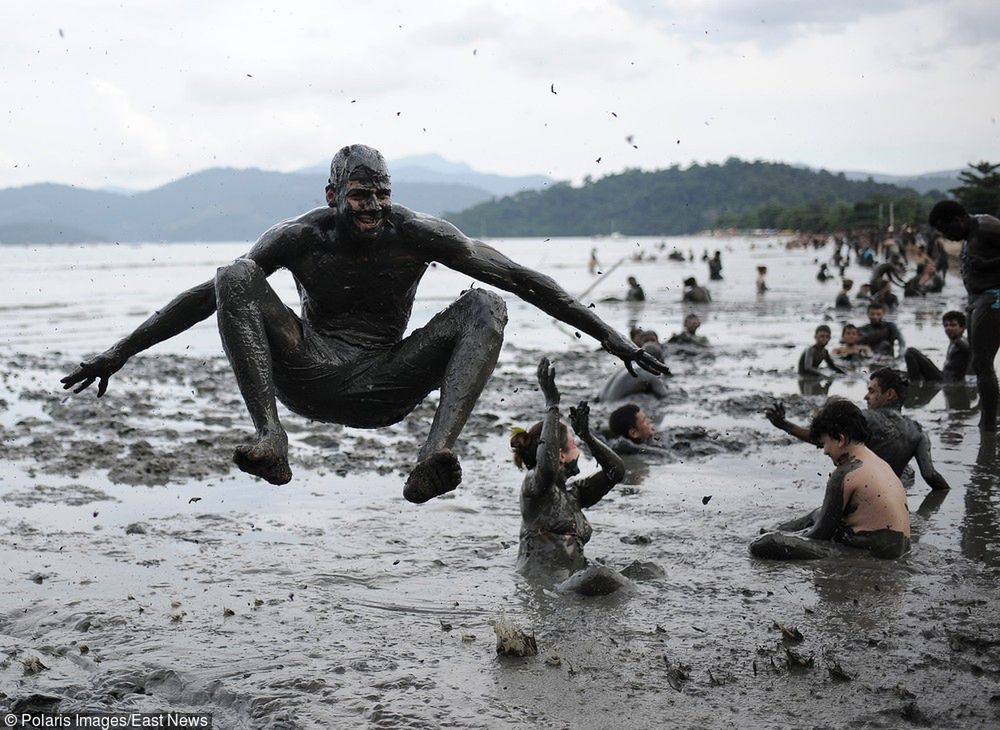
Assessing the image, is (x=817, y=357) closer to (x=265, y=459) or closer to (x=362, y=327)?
(x=362, y=327)

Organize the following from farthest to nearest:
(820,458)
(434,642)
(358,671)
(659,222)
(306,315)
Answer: (659,222)
(820,458)
(434,642)
(358,671)
(306,315)

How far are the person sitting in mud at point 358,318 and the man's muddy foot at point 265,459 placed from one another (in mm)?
71

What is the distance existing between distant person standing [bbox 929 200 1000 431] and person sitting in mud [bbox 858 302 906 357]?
21.3 ft

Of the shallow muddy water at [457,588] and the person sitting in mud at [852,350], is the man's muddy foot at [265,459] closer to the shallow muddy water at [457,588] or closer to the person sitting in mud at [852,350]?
the shallow muddy water at [457,588]

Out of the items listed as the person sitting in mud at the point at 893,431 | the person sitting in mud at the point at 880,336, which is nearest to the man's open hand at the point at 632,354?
the person sitting in mud at the point at 893,431

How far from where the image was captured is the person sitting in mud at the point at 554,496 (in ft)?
22.5

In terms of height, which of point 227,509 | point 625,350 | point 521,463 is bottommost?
point 227,509

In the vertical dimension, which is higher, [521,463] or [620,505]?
[521,463]

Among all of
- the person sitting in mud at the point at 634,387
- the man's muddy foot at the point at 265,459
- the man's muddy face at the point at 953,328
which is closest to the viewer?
the man's muddy foot at the point at 265,459

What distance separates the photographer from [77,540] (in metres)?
7.91

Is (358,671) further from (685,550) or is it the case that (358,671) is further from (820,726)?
(685,550)

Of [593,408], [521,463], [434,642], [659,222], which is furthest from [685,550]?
[659,222]

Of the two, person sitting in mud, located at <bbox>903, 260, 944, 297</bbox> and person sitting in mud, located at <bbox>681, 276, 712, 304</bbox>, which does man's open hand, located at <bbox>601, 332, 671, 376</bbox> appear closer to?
person sitting in mud, located at <bbox>903, 260, 944, 297</bbox>

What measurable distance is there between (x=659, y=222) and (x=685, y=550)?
115m
